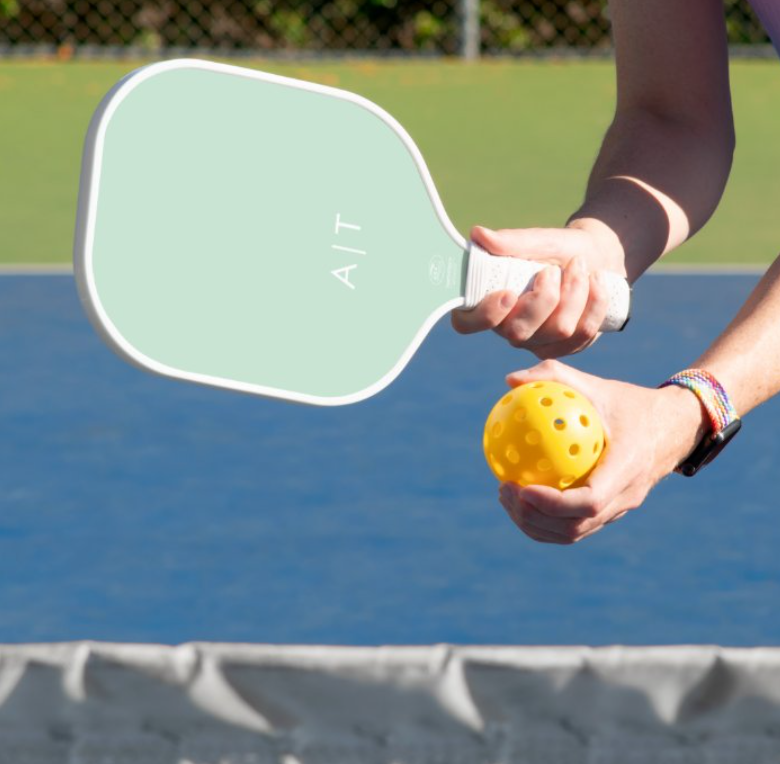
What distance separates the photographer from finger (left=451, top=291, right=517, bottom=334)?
191 cm

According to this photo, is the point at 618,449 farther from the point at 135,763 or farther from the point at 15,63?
the point at 15,63

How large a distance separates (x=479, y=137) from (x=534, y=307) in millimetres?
6749

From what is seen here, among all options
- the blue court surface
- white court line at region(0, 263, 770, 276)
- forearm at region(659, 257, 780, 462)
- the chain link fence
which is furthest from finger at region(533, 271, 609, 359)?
the chain link fence

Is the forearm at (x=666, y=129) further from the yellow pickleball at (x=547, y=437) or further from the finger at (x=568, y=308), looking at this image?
the yellow pickleball at (x=547, y=437)

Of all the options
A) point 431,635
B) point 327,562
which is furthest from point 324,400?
point 327,562

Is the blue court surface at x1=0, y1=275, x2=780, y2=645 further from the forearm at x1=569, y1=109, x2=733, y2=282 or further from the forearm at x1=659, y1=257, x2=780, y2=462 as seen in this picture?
the forearm at x1=659, y1=257, x2=780, y2=462

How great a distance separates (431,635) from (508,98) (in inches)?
259

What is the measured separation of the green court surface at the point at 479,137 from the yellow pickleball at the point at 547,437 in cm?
458

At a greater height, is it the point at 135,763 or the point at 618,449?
the point at 618,449

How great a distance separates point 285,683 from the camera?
210cm

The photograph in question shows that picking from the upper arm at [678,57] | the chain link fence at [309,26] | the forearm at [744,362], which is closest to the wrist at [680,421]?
the forearm at [744,362]

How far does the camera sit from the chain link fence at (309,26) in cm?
1103

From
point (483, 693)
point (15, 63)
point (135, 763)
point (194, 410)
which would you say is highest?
point (483, 693)

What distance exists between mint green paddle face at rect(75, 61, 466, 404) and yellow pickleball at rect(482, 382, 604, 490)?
0.51ft
